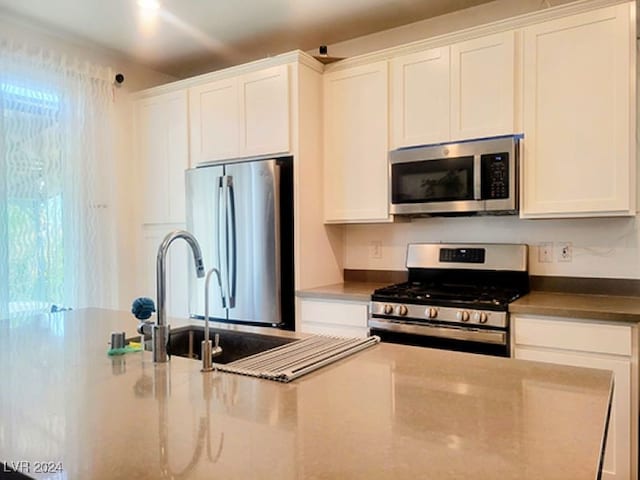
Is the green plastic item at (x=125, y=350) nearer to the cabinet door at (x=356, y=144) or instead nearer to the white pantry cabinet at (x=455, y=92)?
the cabinet door at (x=356, y=144)

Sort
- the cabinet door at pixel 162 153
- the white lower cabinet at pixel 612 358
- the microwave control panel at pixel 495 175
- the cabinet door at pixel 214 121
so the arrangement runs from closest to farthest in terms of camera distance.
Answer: the white lower cabinet at pixel 612 358 → the microwave control panel at pixel 495 175 → the cabinet door at pixel 214 121 → the cabinet door at pixel 162 153

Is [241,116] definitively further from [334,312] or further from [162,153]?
[334,312]

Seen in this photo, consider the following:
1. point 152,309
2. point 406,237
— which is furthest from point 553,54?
point 152,309

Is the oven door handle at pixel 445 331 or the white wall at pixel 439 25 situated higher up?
the white wall at pixel 439 25

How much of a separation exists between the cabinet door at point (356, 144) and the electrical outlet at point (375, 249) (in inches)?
13.5

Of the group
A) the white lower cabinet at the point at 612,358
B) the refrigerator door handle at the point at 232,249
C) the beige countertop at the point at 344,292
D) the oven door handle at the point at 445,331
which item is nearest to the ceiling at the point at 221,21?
the refrigerator door handle at the point at 232,249

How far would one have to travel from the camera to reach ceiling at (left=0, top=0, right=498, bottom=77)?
9.68 ft

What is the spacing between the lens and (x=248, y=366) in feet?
4.30

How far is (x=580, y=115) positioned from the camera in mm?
2412

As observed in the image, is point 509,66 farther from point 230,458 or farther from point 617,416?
point 230,458

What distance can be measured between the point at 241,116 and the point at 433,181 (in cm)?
142

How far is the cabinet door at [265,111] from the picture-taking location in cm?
310

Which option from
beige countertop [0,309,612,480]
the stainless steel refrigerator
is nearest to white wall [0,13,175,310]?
the stainless steel refrigerator

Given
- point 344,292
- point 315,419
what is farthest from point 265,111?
point 315,419
